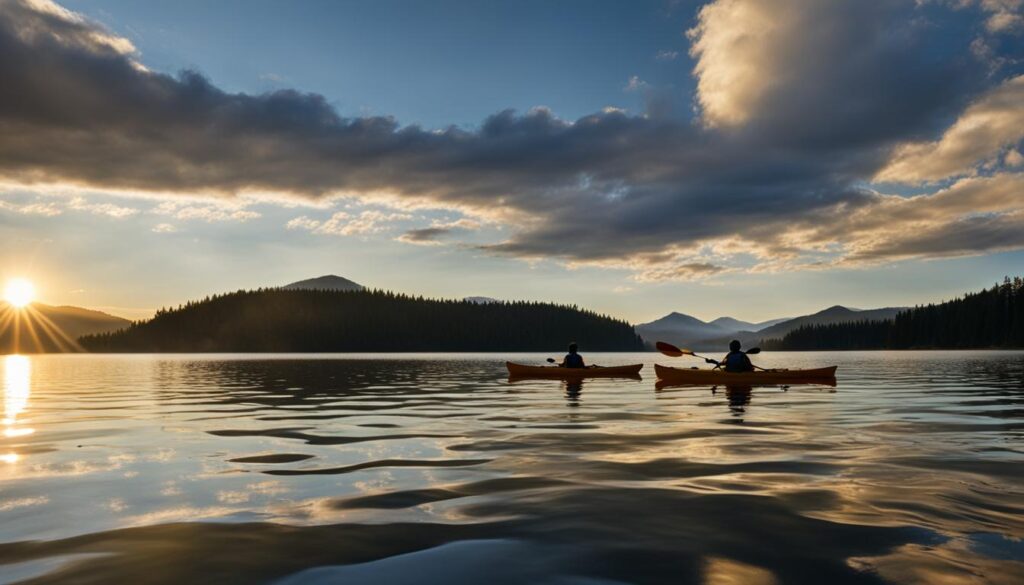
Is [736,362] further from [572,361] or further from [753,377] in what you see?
[572,361]

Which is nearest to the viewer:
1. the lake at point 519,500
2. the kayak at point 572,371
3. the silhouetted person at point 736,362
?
the lake at point 519,500

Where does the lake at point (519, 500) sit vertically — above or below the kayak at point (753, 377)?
below

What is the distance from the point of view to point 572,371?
131 ft

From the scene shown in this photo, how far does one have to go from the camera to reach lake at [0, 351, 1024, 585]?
6348 mm

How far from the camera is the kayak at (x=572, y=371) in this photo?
131 feet

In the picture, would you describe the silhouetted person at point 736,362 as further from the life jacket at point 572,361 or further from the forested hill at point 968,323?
the forested hill at point 968,323

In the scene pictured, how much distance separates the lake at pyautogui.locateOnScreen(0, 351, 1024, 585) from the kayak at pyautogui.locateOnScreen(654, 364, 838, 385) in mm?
12672

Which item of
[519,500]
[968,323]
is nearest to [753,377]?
[519,500]

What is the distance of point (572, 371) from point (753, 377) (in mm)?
10710

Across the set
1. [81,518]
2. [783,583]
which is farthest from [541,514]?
[81,518]

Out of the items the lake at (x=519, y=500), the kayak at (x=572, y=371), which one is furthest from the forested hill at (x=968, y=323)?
the lake at (x=519, y=500)

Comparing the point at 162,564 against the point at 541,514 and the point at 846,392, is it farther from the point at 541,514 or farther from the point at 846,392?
the point at 846,392

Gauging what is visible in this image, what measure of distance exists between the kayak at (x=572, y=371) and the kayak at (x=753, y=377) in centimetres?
474

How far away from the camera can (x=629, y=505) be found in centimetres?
877
